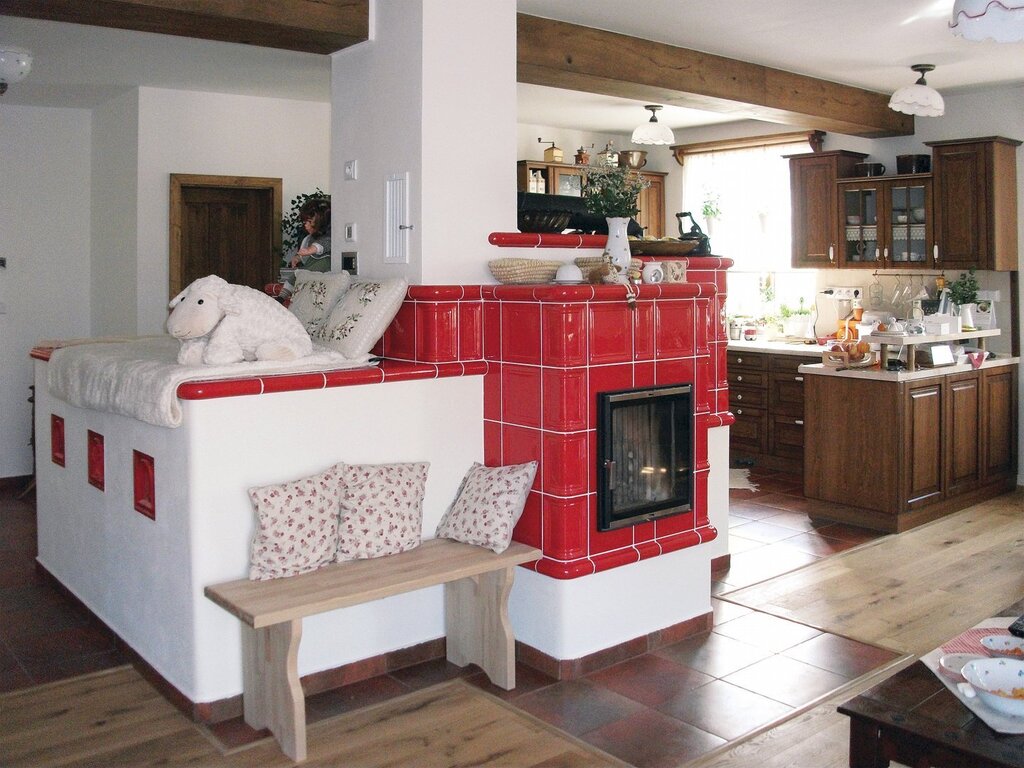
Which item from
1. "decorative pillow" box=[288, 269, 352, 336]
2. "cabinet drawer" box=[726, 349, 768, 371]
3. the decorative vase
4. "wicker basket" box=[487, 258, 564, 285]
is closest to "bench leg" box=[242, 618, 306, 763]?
"decorative pillow" box=[288, 269, 352, 336]

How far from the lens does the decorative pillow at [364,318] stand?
12.2ft

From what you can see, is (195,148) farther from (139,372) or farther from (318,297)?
(139,372)

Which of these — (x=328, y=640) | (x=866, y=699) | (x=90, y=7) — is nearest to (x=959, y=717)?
(x=866, y=699)

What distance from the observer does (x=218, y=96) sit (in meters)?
6.29

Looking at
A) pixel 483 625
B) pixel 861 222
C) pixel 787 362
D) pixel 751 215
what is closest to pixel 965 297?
pixel 861 222

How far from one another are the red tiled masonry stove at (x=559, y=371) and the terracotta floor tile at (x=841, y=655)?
55 cm

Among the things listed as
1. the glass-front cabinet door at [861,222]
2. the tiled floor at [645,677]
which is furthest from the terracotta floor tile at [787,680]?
the glass-front cabinet door at [861,222]

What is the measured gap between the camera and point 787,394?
23.3 ft

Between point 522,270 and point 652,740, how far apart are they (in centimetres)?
174

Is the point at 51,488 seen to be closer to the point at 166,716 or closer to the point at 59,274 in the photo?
the point at 166,716

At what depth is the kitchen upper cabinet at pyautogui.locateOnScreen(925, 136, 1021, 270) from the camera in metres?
6.30

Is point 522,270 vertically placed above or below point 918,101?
below

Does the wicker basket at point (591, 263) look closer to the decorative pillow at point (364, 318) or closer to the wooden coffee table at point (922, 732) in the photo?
the decorative pillow at point (364, 318)

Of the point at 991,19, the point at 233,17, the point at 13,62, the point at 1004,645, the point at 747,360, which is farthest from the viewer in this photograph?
the point at 747,360
